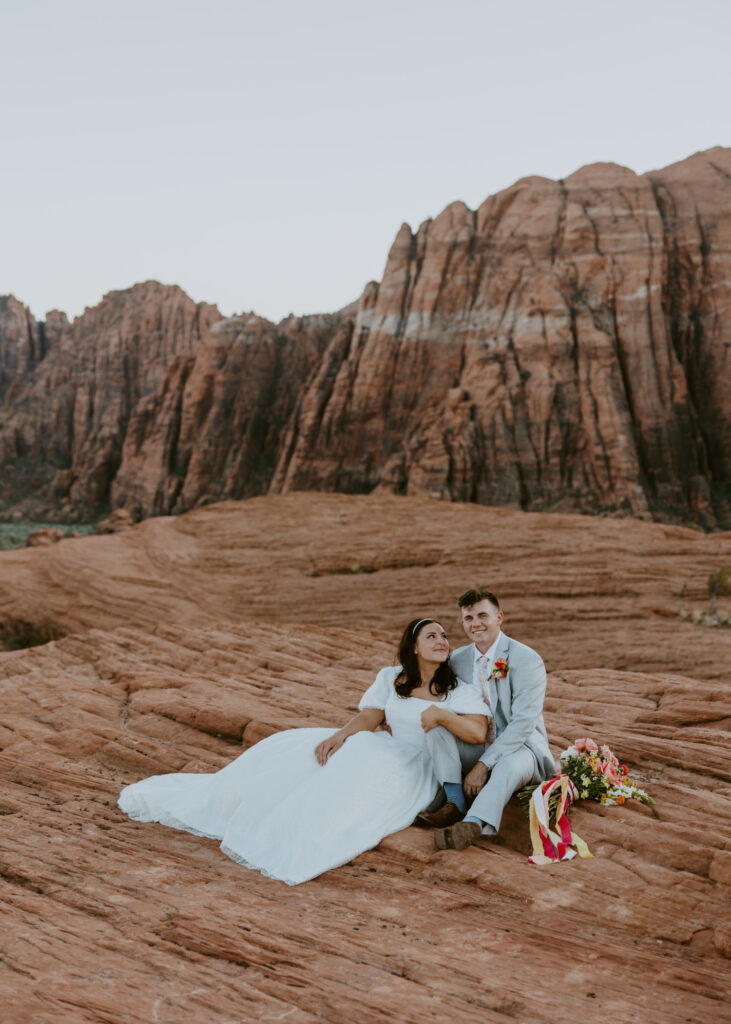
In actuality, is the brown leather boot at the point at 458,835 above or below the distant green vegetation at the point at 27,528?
above

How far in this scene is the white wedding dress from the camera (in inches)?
211

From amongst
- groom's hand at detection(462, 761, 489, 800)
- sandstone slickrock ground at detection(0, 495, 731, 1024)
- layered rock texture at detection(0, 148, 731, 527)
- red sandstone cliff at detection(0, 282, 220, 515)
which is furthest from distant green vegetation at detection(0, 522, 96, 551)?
groom's hand at detection(462, 761, 489, 800)

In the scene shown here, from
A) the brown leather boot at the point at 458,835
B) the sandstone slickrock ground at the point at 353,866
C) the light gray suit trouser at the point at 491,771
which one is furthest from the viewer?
the light gray suit trouser at the point at 491,771

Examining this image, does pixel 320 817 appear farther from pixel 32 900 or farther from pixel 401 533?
pixel 401 533

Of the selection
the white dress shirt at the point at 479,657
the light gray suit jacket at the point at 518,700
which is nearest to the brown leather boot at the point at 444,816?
the light gray suit jacket at the point at 518,700

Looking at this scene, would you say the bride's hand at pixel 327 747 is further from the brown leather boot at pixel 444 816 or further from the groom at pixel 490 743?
the brown leather boot at pixel 444 816

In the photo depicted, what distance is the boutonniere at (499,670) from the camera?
19.1ft

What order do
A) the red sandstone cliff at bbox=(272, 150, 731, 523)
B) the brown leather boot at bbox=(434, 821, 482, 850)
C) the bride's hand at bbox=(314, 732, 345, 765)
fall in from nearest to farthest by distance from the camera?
1. the brown leather boot at bbox=(434, 821, 482, 850)
2. the bride's hand at bbox=(314, 732, 345, 765)
3. the red sandstone cliff at bbox=(272, 150, 731, 523)

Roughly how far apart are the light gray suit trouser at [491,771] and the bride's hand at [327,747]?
2.36 feet

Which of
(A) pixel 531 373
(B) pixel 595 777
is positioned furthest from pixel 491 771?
(A) pixel 531 373

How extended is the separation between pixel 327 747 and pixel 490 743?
132 centimetres

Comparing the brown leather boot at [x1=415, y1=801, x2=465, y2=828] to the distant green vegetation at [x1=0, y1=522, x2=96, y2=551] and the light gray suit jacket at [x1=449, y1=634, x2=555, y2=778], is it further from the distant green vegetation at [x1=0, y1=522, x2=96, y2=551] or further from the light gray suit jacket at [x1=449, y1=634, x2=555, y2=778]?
the distant green vegetation at [x1=0, y1=522, x2=96, y2=551]

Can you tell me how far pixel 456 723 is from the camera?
5539 millimetres

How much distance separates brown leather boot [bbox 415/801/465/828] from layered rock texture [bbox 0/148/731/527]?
38.8 m
